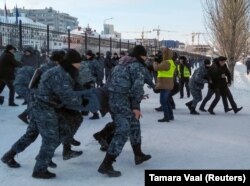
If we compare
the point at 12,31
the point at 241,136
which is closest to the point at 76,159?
the point at 241,136

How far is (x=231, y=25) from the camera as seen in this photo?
25.8 metres

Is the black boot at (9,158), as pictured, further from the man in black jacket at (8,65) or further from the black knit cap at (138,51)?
the man in black jacket at (8,65)

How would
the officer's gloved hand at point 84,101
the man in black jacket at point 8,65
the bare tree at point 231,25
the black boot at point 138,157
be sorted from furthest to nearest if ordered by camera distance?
1. the bare tree at point 231,25
2. the man in black jacket at point 8,65
3. the black boot at point 138,157
4. the officer's gloved hand at point 84,101

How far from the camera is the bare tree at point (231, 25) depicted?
2548cm

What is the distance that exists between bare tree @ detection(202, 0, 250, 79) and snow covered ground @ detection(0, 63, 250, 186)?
51.3 feet

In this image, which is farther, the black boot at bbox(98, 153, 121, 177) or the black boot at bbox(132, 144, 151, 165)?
the black boot at bbox(132, 144, 151, 165)

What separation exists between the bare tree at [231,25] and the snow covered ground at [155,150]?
1563 centimetres

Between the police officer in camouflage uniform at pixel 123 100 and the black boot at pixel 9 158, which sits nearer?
A: the police officer in camouflage uniform at pixel 123 100

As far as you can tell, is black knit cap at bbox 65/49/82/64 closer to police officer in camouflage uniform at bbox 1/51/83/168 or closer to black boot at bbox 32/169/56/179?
police officer in camouflage uniform at bbox 1/51/83/168

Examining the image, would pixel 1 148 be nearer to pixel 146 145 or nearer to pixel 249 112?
pixel 146 145

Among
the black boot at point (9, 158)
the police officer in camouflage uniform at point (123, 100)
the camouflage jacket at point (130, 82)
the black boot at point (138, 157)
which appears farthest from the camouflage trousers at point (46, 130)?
the black boot at point (138, 157)

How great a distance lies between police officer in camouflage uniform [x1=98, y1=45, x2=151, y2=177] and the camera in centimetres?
565

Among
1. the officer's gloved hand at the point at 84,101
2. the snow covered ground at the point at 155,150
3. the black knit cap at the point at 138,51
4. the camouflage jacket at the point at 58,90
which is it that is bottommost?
the snow covered ground at the point at 155,150

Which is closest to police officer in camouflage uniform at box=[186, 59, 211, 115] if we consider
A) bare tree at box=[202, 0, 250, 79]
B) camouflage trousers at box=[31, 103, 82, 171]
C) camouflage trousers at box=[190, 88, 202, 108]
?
camouflage trousers at box=[190, 88, 202, 108]
